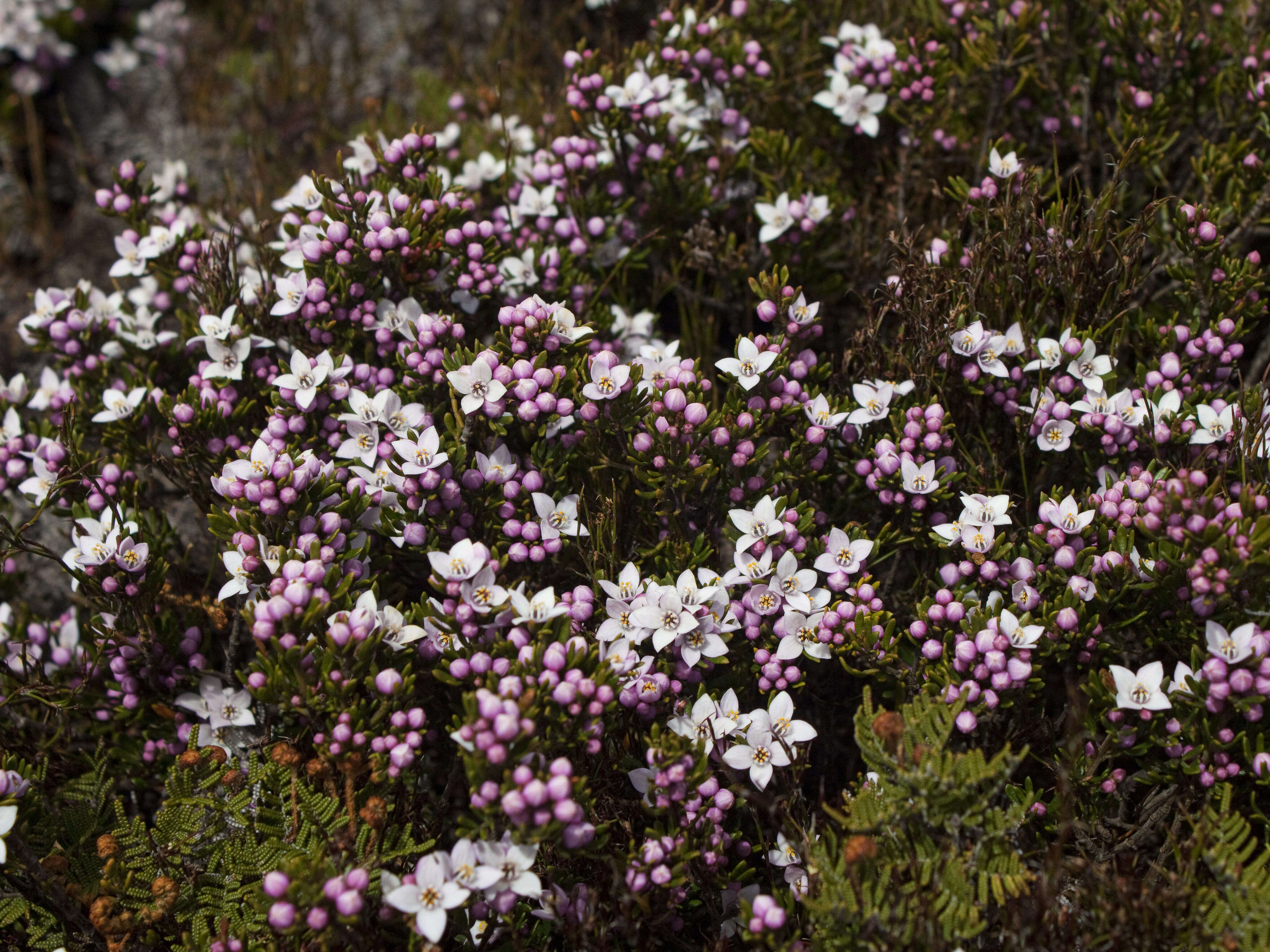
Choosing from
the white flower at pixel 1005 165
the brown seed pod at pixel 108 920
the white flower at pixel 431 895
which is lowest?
the brown seed pod at pixel 108 920

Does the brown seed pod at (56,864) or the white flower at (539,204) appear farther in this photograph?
the white flower at (539,204)

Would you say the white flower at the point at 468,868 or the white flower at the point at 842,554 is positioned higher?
the white flower at the point at 842,554

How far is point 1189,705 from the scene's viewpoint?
3271mm

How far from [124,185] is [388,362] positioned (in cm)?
188

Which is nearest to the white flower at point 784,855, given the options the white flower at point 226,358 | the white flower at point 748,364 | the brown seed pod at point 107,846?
the white flower at point 748,364

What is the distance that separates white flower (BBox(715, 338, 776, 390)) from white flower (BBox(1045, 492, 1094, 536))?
1.21 m

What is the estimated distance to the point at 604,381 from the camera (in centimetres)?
357

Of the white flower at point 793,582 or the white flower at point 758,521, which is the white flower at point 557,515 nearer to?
the white flower at point 758,521

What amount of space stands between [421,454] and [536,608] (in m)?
0.77

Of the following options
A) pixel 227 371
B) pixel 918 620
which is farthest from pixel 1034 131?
pixel 227 371

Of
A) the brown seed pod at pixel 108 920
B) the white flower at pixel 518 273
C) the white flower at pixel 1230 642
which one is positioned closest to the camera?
the white flower at pixel 1230 642

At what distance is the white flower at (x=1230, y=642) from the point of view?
10.3 ft

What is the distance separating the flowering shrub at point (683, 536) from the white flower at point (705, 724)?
0.01 m

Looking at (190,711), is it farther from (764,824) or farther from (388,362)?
(764,824)
